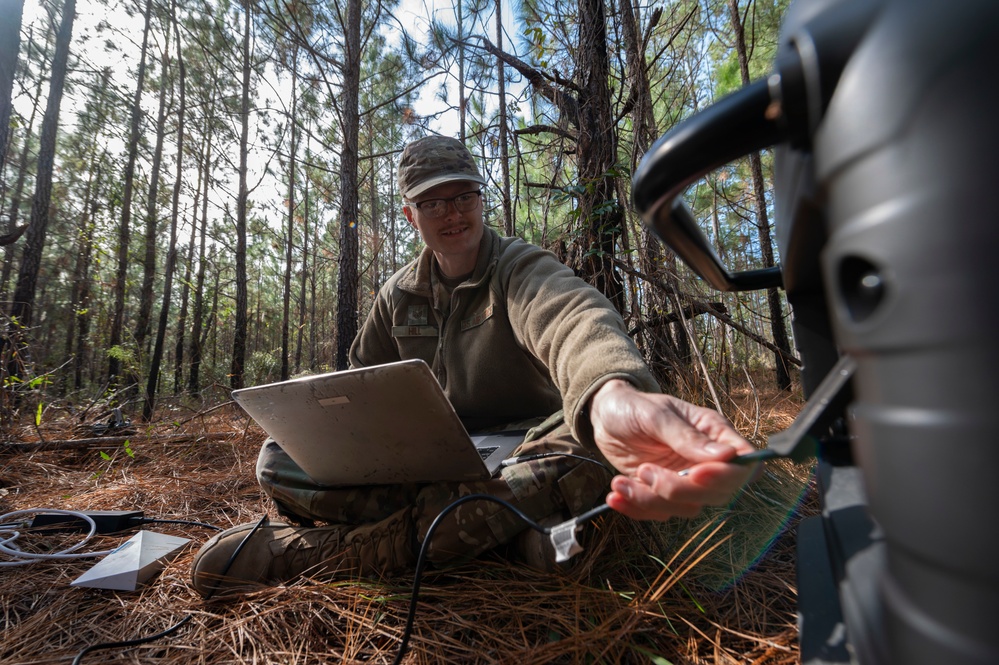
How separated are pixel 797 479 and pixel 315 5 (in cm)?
589

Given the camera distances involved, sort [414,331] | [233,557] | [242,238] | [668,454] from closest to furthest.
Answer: [668,454] → [233,557] → [414,331] → [242,238]

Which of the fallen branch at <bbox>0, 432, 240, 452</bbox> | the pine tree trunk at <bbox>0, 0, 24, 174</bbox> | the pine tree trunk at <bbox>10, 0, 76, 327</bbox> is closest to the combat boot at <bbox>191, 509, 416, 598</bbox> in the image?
the fallen branch at <bbox>0, 432, 240, 452</bbox>

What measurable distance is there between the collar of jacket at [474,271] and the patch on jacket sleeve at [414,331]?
0.48ft

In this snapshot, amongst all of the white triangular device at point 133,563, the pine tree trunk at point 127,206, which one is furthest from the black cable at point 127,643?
the pine tree trunk at point 127,206

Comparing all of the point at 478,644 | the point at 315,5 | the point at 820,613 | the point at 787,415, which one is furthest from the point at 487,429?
the point at 315,5

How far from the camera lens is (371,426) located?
3.72 ft

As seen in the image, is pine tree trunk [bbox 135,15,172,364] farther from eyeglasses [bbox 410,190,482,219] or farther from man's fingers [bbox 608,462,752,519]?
man's fingers [bbox 608,462,752,519]

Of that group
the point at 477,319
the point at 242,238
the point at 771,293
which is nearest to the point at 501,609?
the point at 477,319

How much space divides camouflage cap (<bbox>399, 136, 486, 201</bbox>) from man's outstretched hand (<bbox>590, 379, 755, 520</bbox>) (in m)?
1.34

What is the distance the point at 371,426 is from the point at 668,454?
0.70 meters

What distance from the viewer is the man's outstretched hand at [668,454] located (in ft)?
1.66

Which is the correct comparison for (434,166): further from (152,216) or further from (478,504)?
(152,216)

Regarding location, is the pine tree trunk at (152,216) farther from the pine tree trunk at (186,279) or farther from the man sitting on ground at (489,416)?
the man sitting on ground at (489,416)

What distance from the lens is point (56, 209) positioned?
36.2ft
